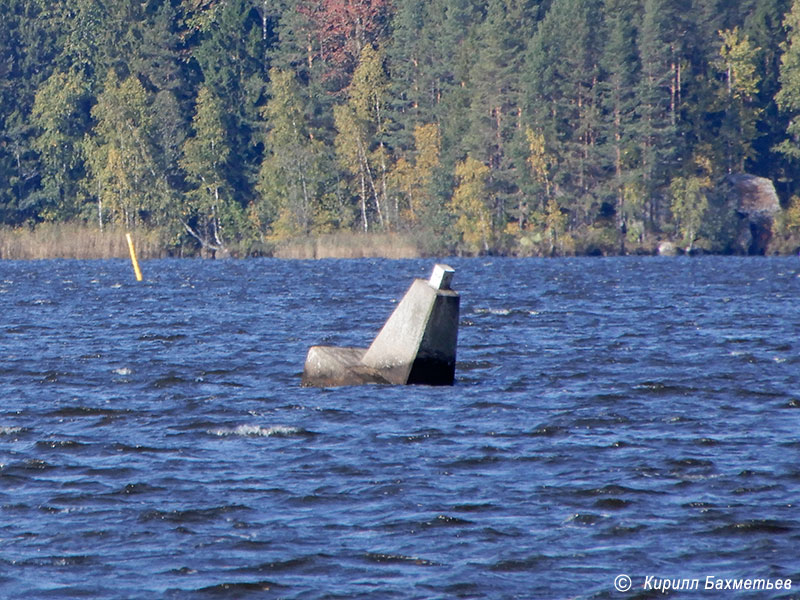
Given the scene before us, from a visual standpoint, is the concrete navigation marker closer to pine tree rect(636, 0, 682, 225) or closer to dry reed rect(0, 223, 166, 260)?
dry reed rect(0, 223, 166, 260)

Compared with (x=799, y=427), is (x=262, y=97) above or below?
above

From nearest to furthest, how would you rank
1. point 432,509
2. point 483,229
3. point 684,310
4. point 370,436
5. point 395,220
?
point 432,509
point 370,436
point 684,310
point 483,229
point 395,220

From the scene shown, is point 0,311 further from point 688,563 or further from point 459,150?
point 459,150

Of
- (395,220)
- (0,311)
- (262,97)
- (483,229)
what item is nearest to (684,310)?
(0,311)

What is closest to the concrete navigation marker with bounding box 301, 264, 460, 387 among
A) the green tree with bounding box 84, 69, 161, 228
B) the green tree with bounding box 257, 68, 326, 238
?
the green tree with bounding box 257, 68, 326, 238

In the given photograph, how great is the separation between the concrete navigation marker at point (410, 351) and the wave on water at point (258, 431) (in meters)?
2.89

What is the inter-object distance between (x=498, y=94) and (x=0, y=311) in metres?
61.5

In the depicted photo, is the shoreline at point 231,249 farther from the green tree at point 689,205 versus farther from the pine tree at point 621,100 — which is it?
the pine tree at point 621,100

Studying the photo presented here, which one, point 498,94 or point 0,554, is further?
point 498,94

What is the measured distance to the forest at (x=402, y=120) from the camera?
91.6m

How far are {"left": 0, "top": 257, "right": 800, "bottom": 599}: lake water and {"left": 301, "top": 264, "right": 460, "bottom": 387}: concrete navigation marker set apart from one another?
0.34 metres

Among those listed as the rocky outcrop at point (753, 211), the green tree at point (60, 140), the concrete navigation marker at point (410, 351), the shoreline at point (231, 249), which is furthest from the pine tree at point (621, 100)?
the concrete navigation marker at point (410, 351)

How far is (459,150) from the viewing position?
312 ft

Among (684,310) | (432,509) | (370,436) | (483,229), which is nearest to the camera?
(432,509)
